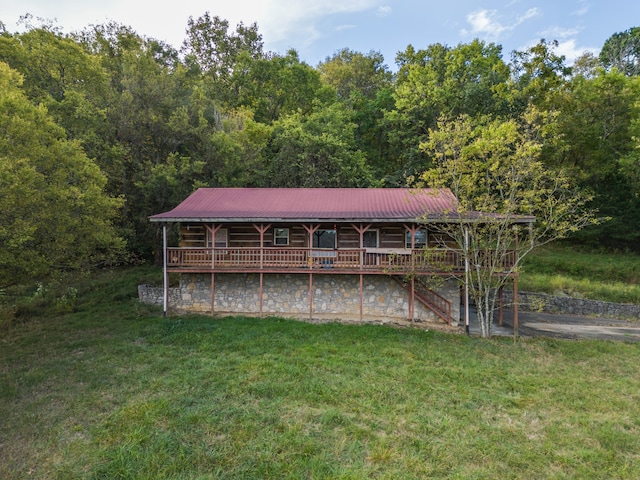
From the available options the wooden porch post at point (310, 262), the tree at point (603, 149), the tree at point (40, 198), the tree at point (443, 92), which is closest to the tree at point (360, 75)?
the tree at point (443, 92)

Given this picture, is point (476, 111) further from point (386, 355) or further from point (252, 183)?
point (386, 355)

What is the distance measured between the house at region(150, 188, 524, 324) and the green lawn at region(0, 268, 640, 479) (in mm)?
3014

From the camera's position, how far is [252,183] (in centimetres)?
2588

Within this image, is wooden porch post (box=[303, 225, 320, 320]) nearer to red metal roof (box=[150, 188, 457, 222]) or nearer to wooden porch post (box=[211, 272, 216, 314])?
red metal roof (box=[150, 188, 457, 222])

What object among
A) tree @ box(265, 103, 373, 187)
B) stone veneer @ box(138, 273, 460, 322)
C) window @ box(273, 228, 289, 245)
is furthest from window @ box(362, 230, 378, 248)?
tree @ box(265, 103, 373, 187)

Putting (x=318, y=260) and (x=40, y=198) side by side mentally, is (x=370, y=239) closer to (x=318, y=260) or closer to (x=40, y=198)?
(x=318, y=260)

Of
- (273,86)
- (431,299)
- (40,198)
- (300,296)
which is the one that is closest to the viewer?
(40,198)

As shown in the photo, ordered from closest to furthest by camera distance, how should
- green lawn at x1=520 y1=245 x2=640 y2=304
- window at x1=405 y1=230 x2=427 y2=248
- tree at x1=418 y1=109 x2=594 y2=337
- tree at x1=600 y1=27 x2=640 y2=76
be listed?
1. tree at x1=418 y1=109 x2=594 y2=337
2. window at x1=405 y1=230 x2=427 y2=248
3. green lawn at x1=520 y1=245 x2=640 y2=304
4. tree at x1=600 y1=27 x2=640 y2=76

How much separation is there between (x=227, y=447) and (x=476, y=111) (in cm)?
2835

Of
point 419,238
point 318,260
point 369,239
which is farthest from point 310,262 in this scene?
point 419,238

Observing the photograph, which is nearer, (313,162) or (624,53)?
(313,162)

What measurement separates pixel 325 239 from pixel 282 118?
15521mm

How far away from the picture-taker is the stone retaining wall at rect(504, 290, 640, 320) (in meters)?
18.4

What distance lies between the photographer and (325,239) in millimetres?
17078
